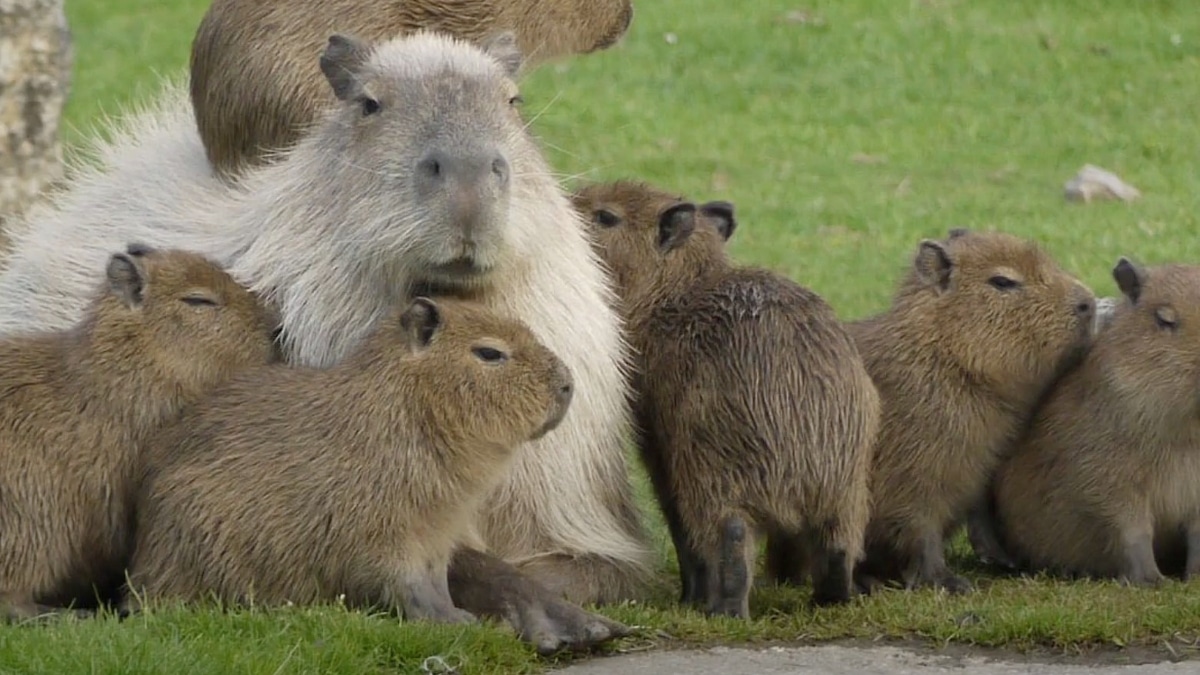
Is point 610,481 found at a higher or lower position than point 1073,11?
lower

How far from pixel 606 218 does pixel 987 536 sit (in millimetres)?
1484

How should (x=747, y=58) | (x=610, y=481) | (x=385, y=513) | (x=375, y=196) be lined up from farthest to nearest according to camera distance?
(x=747, y=58) → (x=610, y=481) → (x=375, y=196) → (x=385, y=513)

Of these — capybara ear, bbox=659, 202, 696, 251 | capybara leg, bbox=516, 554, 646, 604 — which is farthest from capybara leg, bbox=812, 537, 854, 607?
capybara ear, bbox=659, 202, 696, 251

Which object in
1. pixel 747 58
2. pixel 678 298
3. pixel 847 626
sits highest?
pixel 747 58

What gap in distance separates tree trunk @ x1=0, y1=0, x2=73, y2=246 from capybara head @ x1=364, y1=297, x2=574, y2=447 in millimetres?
3608

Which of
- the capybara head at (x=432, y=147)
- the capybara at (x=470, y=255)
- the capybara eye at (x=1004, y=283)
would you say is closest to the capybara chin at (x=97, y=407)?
the capybara at (x=470, y=255)

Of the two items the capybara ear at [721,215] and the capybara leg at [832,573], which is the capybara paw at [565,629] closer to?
the capybara leg at [832,573]

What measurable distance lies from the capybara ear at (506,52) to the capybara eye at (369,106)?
489 millimetres

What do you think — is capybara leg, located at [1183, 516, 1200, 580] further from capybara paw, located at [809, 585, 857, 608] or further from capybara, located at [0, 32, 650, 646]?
capybara, located at [0, 32, 650, 646]

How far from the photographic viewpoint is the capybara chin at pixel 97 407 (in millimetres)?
5770

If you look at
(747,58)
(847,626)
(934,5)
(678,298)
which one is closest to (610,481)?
(678,298)

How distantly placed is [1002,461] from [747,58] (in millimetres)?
10064

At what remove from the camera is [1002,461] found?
260 inches

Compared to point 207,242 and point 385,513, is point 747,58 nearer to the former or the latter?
point 207,242
